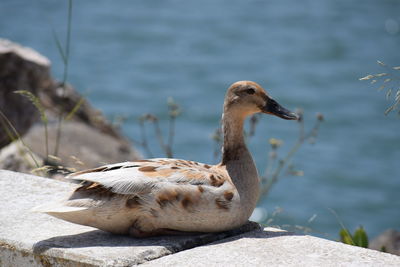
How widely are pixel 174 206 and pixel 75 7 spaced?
16767mm

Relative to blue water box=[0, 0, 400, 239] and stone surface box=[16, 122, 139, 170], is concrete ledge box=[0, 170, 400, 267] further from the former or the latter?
blue water box=[0, 0, 400, 239]

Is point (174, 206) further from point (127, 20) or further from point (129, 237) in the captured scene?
point (127, 20)

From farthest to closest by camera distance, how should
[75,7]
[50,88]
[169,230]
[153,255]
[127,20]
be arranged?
1. [75,7]
2. [127,20]
3. [50,88]
4. [169,230]
5. [153,255]

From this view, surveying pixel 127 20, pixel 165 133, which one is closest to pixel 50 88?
pixel 165 133

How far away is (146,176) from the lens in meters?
3.40

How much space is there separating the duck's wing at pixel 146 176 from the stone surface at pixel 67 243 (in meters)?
0.25

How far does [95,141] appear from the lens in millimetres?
8211

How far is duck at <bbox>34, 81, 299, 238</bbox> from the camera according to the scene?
11.0 ft

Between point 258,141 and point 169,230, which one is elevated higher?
point 169,230

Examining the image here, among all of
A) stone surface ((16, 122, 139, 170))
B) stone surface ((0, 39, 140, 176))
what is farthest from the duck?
stone surface ((16, 122, 139, 170))

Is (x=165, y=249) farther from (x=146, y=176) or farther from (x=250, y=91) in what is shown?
(x=250, y=91)

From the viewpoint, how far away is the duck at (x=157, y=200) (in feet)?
11.0

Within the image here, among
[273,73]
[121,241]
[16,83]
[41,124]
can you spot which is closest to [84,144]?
[41,124]

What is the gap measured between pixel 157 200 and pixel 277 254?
0.59m
